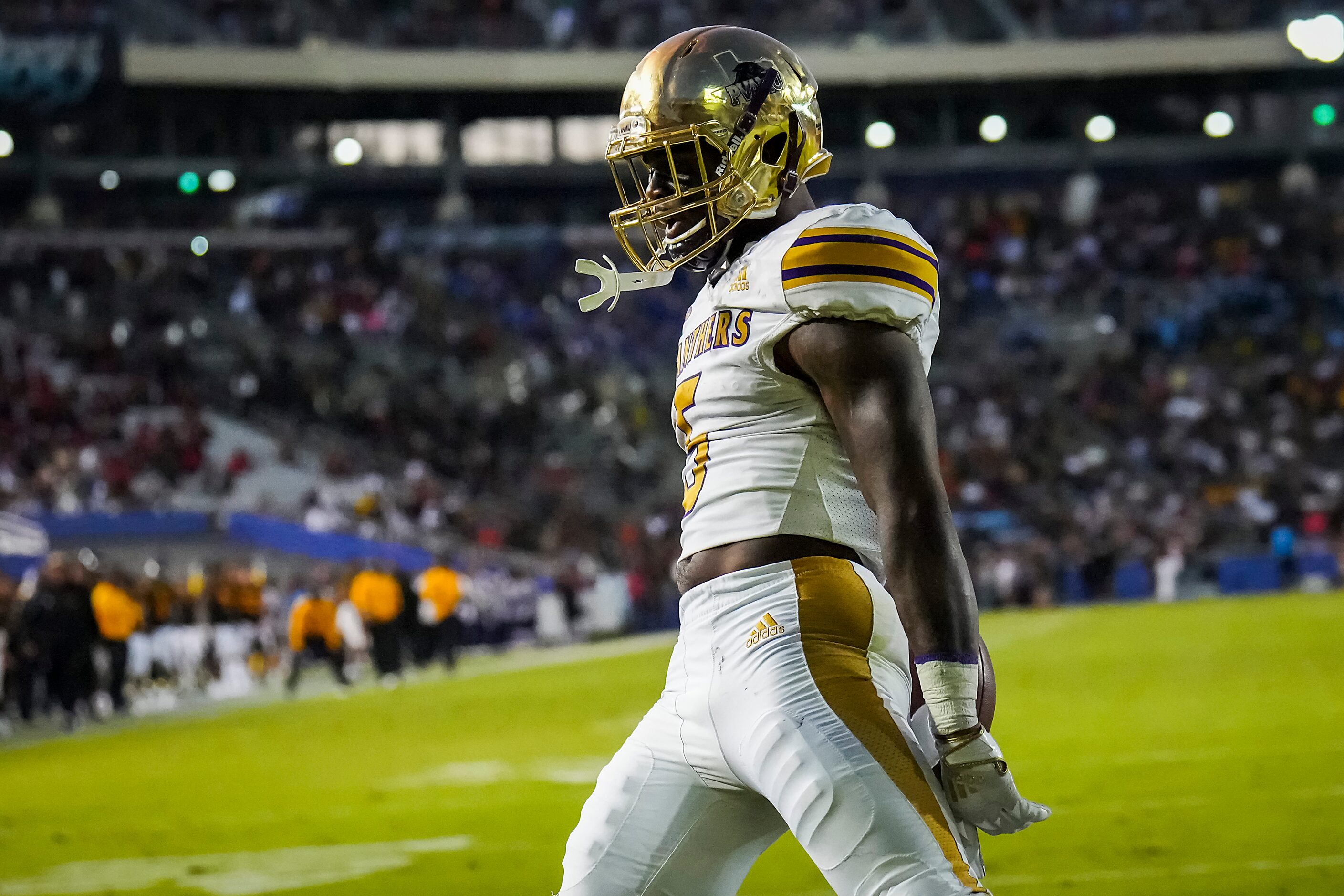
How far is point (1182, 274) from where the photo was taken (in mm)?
32750

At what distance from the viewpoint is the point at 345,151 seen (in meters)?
35.4

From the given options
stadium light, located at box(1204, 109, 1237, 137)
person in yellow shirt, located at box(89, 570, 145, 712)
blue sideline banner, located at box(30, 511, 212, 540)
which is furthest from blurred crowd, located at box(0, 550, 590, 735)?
stadium light, located at box(1204, 109, 1237, 137)

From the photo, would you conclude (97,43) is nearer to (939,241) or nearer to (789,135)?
(939,241)

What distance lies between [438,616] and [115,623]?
433 centimetres

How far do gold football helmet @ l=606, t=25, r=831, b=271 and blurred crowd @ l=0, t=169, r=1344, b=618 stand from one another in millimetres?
21335

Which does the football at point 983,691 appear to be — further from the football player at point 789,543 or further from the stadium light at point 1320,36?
the stadium light at point 1320,36

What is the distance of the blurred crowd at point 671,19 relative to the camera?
111 feet

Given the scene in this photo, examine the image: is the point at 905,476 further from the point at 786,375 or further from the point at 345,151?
the point at 345,151

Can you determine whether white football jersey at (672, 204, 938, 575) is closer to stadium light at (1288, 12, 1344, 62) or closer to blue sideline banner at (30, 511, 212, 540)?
blue sideline banner at (30, 511, 212, 540)

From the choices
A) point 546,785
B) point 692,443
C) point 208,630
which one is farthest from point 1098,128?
point 692,443

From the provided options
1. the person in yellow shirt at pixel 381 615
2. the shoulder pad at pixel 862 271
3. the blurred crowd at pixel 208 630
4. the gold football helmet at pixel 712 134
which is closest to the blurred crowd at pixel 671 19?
the blurred crowd at pixel 208 630

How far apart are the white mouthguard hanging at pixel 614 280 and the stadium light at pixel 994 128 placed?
3483cm

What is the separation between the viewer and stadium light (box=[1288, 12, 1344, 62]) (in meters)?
33.0

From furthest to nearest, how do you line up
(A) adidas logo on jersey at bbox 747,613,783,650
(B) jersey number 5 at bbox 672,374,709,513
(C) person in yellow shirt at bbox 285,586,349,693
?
(C) person in yellow shirt at bbox 285,586,349,693 → (B) jersey number 5 at bbox 672,374,709,513 → (A) adidas logo on jersey at bbox 747,613,783,650
